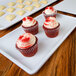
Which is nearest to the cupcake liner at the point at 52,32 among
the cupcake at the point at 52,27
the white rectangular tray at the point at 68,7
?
the cupcake at the point at 52,27

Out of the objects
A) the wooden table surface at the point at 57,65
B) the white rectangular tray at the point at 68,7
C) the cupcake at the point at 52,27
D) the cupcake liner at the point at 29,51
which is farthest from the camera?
the white rectangular tray at the point at 68,7

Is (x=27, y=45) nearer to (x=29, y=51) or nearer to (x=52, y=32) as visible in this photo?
(x=29, y=51)

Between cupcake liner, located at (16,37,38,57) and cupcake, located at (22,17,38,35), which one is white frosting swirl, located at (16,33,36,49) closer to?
cupcake liner, located at (16,37,38,57)

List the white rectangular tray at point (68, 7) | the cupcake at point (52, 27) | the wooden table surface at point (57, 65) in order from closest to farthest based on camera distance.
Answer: the wooden table surface at point (57, 65)
the cupcake at point (52, 27)
the white rectangular tray at point (68, 7)

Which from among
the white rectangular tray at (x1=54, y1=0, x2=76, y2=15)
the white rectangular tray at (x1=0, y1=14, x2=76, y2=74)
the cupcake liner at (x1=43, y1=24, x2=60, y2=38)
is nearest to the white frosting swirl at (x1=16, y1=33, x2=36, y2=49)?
the white rectangular tray at (x1=0, y1=14, x2=76, y2=74)

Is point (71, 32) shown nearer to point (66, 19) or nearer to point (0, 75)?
point (66, 19)

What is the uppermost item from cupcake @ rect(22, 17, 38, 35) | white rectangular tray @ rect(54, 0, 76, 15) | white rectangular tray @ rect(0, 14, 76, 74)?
cupcake @ rect(22, 17, 38, 35)

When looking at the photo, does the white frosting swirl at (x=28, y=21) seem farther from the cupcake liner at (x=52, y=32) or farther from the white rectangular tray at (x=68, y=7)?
the white rectangular tray at (x=68, y=7)
